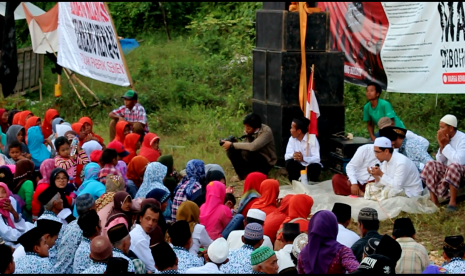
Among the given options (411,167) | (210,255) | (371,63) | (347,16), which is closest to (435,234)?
(411,167)

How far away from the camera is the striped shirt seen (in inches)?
224

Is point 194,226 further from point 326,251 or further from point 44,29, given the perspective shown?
point 44,29

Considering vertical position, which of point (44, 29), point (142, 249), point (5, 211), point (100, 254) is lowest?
point (5, 211)

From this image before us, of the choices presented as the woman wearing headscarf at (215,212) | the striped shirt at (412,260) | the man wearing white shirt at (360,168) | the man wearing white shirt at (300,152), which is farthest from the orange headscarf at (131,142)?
the striped shirt at (412,260)

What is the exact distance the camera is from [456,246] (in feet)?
18.7

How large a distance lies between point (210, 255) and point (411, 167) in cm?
399

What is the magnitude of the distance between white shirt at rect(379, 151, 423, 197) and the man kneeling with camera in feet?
6.30

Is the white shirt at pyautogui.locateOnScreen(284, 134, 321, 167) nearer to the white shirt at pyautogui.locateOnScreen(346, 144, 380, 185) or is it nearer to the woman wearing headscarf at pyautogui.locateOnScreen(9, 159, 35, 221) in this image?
the white shirt at pyautogui.locateOnScreen(346, 144, 380, 185)

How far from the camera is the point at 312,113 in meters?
10.2

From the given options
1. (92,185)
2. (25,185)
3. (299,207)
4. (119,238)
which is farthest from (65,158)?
(119,238)

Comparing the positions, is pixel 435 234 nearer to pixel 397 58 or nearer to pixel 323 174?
pixel 323 174

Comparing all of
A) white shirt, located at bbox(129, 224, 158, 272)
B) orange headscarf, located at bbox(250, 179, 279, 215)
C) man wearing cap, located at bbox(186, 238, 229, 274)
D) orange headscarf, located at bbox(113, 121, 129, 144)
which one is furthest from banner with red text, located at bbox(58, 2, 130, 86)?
man wearing cap, located at bbox(186, 238, 229, 274)

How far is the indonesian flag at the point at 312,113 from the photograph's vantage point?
10047 mm

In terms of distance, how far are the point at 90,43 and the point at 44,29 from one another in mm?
2971
